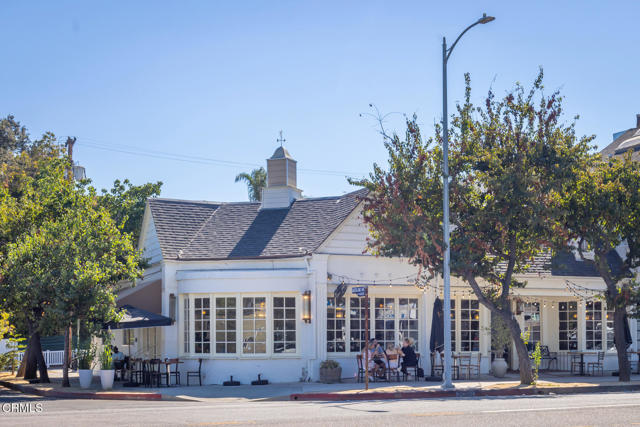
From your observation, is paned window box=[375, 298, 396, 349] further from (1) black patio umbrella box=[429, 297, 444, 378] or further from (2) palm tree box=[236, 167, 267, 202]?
(2) palm tree box=[236, 167, 267, 202]

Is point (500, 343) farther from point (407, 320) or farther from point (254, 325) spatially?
point (254, 325)

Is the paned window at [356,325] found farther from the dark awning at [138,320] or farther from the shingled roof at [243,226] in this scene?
the dark awning at [138,320]

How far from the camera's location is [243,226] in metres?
27.1

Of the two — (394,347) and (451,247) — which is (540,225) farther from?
(394,347)

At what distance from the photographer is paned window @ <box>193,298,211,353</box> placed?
2378 cm

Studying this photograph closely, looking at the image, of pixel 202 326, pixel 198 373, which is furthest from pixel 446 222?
pixel 198 373

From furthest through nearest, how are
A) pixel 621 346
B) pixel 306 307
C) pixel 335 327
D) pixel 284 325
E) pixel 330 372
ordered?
pixel 335 327, pixel 284 325, pixel 621 346, pixel 306 307, pixel 330 372

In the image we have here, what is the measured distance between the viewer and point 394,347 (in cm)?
2389

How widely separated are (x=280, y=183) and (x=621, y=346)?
1279 centimetres

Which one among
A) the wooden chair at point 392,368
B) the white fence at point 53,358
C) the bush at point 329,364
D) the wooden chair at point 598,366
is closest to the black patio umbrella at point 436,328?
the wooden chair at point 392,368

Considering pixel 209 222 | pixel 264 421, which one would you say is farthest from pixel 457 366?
pixel 264 421

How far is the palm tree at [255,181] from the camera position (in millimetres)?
51156

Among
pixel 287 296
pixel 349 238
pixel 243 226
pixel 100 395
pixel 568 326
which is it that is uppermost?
pixel 243 226

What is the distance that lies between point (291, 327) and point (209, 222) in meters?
6.21
